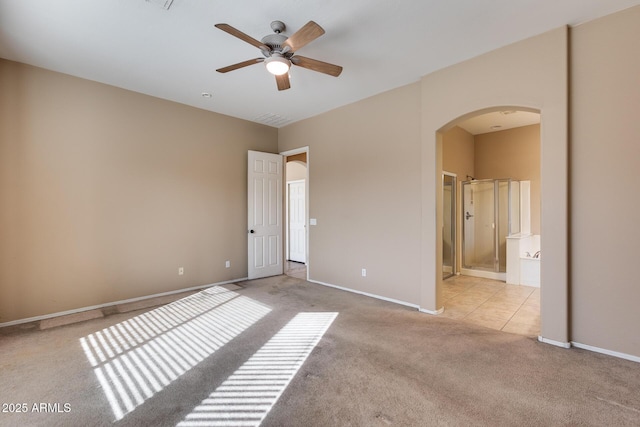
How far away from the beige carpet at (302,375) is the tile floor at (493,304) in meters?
0.33

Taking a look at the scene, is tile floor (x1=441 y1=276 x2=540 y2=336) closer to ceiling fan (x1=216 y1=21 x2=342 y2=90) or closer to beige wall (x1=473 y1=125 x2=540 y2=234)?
beige wall (x1=473 y1=125 x2=540 y2=234)

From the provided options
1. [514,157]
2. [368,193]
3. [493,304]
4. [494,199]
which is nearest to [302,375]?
[368,193]

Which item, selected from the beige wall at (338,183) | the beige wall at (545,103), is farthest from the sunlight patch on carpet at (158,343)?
the beige wall at (545,103)

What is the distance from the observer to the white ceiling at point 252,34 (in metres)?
2.47

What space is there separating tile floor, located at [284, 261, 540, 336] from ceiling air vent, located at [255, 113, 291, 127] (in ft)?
10.1

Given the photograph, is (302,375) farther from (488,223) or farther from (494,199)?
(494,199)

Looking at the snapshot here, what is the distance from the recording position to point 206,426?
1766 mm

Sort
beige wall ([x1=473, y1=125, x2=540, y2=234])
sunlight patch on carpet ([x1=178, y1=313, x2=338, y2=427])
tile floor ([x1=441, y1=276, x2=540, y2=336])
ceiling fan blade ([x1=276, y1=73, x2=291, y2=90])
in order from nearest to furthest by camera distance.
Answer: sunlight patch on carpet ([x1=178, y1=313, x2=338, y2=427]) → ceiling fan blade ([x1=276, y1=73, x2=291, y2=90]) → tile floor ([x1=441, y1=276, x2=540, y2=336]) → beige wall ([x1=473, y1=125, x2=540, y2=234])

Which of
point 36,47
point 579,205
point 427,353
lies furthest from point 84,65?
point 579,205

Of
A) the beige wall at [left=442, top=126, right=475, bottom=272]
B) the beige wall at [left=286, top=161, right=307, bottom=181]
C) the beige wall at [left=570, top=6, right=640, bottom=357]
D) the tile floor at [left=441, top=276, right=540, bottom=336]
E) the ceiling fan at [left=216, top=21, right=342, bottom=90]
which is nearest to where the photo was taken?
the beige wall at [left=570, top=6, right=640, bottom=357]

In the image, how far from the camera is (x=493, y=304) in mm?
4090

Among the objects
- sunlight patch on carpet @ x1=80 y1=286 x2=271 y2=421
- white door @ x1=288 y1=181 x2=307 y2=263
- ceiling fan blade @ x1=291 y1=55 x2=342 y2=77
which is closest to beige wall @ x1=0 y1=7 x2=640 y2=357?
sunlight patch on carpet @ x1=80 y1=286 x2=271 y2=421

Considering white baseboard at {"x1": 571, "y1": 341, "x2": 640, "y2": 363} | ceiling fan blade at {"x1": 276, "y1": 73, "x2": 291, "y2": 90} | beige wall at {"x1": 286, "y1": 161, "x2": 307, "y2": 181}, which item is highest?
ceiling fan blade at {"x1": 276, "y1": 73, "x2": 291, "y2": 90}

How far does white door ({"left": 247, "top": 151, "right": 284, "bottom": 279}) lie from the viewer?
5.52 metres
